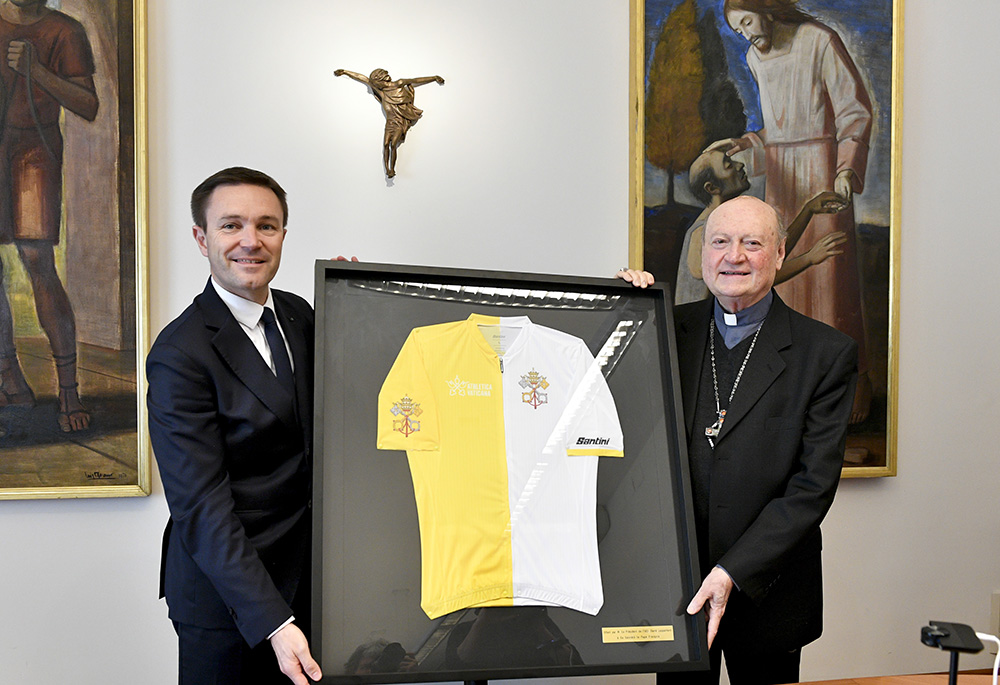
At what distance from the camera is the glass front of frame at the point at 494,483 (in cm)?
172

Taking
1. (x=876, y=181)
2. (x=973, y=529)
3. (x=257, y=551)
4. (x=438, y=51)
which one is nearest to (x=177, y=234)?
(x=438, y=51)

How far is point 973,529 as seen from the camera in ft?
11.5

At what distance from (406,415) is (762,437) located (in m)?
0.93

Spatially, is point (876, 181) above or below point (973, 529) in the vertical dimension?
above

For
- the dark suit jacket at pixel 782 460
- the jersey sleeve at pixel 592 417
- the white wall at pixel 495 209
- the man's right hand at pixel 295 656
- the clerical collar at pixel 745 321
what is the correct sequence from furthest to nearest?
the white wall at pixel 495 209, the clerical collar at pixel 745 321, the dark suit jacket at pixel 782 460, the jersey sleeve at pixel 592 417, the man's right hand at pixel 295 656

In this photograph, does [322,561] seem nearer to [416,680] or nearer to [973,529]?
[416,680]

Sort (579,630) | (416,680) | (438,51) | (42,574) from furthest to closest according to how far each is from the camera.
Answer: (438,51)
(42,574)
(579,630)
(416,680)

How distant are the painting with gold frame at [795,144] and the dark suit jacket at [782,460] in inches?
40.3

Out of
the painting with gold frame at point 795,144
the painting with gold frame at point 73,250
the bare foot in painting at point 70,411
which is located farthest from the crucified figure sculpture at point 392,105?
the bare foot in painting at point 70,411

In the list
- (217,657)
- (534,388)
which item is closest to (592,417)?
(534,388)

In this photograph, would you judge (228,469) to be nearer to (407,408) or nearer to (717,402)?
(407,408)

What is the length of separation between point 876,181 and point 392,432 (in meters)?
2.47

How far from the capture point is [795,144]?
3.24 m

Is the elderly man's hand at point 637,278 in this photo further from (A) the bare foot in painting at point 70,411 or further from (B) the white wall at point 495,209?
(A) the bare foot in painting at point 70,411
